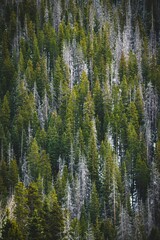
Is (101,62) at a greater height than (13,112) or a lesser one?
greater

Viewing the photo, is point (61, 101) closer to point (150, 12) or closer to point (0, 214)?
point (0, 214)

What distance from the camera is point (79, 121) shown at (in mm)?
91312

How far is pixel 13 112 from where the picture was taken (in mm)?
98312

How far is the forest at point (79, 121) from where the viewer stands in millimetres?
63719

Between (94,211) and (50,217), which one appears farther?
(94,211)

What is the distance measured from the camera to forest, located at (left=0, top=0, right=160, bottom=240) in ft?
209

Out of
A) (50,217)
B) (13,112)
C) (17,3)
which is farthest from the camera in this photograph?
(17,3)

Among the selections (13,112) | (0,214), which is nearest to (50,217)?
(0,214)

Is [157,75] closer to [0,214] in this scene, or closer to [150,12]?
[150,12]

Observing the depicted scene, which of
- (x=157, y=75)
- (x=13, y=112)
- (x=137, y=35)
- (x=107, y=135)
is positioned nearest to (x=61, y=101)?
(x=13, y=112)

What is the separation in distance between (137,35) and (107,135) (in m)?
50.2

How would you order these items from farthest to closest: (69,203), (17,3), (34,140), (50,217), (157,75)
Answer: (17,3) → (157,75) → (34,140) → (69,203) → (50,217)

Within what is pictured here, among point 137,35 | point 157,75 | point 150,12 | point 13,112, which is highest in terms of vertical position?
point 150,12

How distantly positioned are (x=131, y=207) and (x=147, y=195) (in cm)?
380
